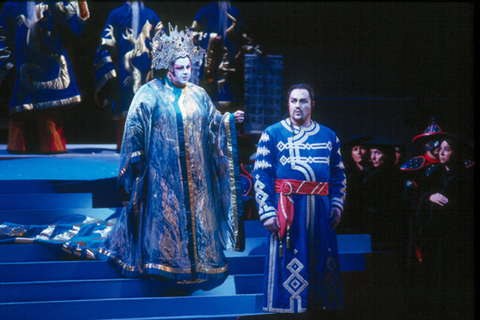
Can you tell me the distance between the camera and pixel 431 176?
4.05m

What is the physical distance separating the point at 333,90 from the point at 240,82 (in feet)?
3.54

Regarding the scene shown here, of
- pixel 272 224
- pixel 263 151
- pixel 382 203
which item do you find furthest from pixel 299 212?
pixel 382 203

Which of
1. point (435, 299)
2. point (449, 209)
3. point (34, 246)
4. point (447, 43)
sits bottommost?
point (435, 299)

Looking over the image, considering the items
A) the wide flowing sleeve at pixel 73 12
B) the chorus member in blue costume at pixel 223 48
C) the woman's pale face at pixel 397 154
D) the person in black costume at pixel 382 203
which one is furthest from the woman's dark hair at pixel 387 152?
the wide flowing sleeve at pixel 73 12

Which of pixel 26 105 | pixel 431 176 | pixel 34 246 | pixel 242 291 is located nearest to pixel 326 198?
pixel 242 291

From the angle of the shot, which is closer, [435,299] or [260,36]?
[435,299]

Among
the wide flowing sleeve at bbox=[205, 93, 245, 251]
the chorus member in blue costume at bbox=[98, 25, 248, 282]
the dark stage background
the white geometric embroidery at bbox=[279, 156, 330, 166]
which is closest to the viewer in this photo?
the white geometric embroidery at bbox=[279, 156, 330, 166]

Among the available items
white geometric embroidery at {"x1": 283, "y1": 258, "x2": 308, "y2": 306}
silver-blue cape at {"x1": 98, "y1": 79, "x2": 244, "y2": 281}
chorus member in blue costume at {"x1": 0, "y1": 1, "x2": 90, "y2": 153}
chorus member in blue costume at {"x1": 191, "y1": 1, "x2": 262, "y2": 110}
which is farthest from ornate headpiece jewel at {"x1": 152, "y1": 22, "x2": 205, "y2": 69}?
chorus member in blue costume at {"x1": 0, "y1": 1, "x2": 90, "y2": 153}

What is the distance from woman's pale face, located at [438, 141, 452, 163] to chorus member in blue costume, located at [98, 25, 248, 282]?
4.89ft

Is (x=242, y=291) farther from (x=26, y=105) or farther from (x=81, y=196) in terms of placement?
(x=26, y=105)

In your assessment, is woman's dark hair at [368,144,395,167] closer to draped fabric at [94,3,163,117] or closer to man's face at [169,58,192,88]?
man's face at [169,58,192,88]

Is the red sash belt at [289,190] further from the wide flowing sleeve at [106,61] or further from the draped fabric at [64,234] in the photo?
the wide flowing sleeve at [106,61]

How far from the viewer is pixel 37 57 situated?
5371mm

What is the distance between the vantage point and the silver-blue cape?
3.49 meters
